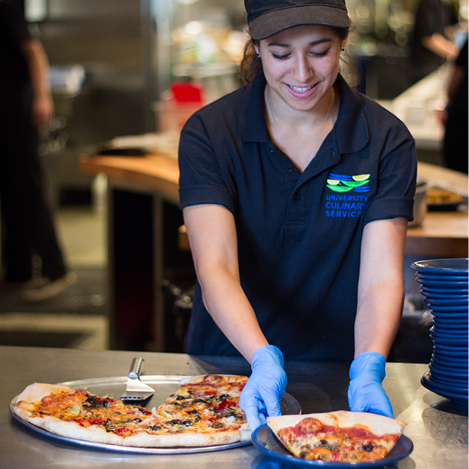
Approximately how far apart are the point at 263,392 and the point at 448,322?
1.16ft

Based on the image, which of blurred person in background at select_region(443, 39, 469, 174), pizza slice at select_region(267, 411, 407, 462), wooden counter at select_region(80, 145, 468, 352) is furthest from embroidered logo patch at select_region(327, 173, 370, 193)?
blurred person in background at select_region(443, 39, 469, 174)

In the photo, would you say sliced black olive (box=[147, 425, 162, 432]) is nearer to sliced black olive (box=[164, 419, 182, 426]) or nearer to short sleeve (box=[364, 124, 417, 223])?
sliced black olive (box=[164, 419, 182, 426])

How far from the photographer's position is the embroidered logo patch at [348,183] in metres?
1.59

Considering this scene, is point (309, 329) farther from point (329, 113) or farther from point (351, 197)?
point (329, 113)

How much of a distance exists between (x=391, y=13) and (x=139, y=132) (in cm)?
474

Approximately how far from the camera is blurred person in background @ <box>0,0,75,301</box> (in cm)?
439

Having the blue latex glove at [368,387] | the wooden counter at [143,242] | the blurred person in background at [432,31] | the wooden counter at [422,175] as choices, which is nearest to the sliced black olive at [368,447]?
the blue latex glove at [368,387]

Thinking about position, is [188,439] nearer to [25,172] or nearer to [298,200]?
[298,200]

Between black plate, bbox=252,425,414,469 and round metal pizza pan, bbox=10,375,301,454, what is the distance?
0.21ft

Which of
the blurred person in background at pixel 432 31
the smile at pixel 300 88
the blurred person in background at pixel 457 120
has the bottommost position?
the blurred person in background at pixel 457 120

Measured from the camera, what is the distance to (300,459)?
A: 100 cm

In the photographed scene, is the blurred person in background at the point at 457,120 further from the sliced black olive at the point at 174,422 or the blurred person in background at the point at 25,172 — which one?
the sliced black olive at the point at 174,422

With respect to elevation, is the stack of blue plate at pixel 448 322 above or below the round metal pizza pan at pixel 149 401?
above

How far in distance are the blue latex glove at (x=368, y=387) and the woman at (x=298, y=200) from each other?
67 mm
